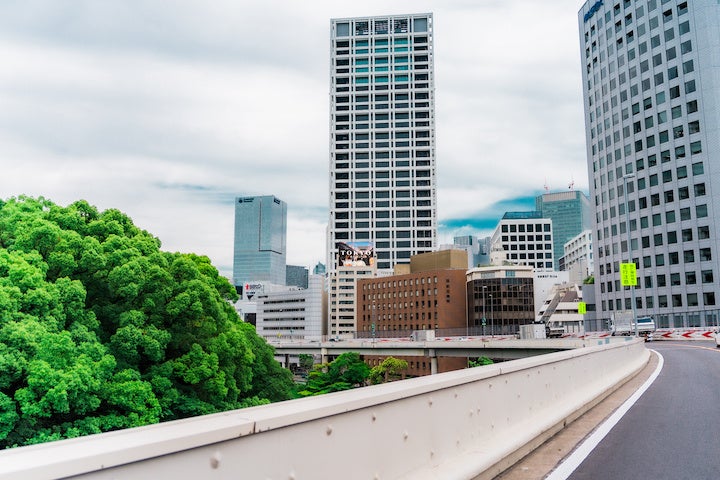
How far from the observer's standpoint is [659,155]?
97.1 meters

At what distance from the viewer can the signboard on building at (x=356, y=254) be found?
7372 inches

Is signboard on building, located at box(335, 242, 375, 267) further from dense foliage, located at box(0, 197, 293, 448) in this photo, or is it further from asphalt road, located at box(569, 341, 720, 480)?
asphalt road, located at box(569, 341, 720, 480)

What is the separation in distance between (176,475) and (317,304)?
634 feet

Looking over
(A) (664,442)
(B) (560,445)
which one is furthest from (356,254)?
(B) (560,445)

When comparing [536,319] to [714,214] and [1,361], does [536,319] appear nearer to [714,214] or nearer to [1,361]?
[714,214]

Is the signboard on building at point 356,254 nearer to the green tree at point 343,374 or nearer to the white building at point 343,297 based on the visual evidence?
the white building at point 343,297

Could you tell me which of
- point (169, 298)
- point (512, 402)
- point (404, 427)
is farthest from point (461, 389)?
point (169, 298)

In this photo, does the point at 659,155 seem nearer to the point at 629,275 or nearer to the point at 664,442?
the point at 629,275

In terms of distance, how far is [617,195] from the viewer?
10544cm

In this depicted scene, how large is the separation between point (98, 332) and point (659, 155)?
3711 inches

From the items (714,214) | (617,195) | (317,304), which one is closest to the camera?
(714,214)

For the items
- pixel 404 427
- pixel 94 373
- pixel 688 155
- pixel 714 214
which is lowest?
pixel 94 373

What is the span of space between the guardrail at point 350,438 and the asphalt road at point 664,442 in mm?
944

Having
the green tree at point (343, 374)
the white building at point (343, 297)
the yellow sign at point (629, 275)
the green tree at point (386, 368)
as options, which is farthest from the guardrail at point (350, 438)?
the white building at point (343, 297)
